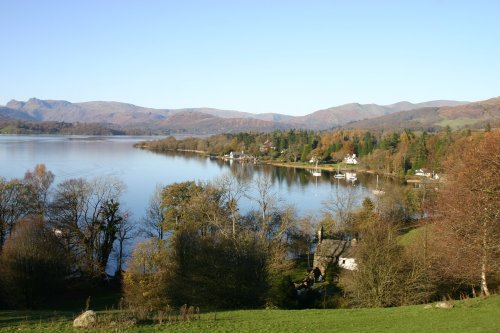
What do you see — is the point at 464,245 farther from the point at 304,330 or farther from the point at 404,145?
the point at 404,145

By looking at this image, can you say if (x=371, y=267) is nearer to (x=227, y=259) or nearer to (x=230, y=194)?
(x=227, y=259)

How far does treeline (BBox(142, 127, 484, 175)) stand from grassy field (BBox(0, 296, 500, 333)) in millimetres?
47240

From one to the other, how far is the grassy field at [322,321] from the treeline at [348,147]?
155 feet

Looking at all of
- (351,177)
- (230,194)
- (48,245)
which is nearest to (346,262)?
(230,194)

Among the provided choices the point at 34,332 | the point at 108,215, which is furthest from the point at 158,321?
the point at 108,215

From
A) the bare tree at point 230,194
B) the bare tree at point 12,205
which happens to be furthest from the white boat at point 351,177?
the bare tree at point 12,205

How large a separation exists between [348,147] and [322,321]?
292 ft

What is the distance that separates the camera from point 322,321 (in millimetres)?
11750

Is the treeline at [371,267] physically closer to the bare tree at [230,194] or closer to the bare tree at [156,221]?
the bare tree at [230,194]

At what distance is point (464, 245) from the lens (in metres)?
15.4

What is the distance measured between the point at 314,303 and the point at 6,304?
12798mm

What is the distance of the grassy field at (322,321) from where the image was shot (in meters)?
10.3

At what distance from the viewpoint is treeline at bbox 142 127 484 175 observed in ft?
240

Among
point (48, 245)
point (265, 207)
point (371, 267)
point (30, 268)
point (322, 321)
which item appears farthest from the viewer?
point (265, 207)
